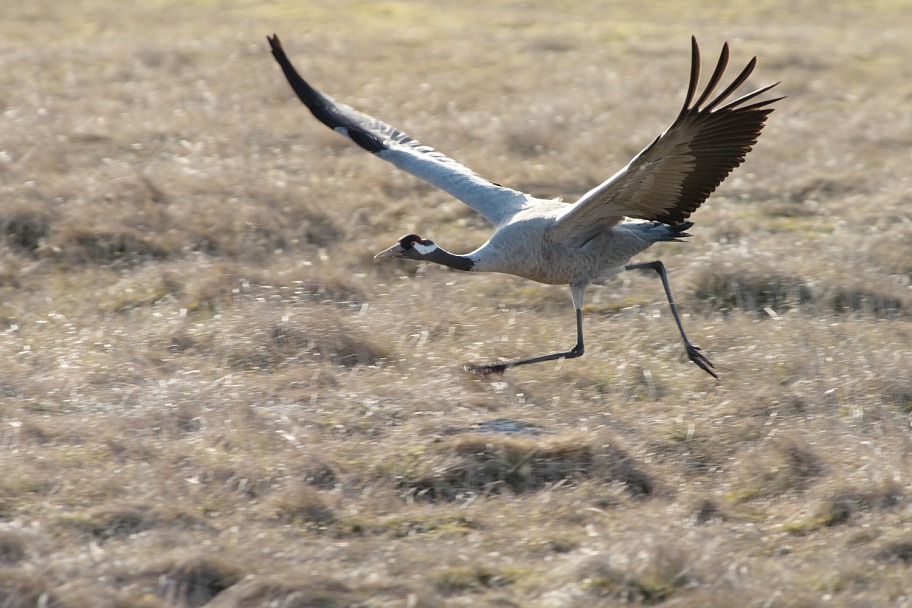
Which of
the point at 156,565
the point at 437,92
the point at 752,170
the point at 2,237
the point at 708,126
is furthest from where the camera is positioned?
the point at 437,92

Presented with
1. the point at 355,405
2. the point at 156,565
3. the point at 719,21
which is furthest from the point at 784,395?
the point at 719,21

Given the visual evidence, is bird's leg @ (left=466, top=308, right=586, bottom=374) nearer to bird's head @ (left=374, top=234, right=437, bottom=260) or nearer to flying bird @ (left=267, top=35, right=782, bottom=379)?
flying bird @ (left=267, top=35, right=782, bottom=379)

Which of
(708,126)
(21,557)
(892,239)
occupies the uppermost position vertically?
(708,126)

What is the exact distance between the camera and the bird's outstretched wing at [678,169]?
5109 mm

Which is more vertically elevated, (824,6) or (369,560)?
(824,6)

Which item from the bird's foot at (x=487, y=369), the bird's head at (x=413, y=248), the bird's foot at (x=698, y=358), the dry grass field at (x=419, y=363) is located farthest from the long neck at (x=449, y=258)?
the bird's foot at (x=698, y=358)

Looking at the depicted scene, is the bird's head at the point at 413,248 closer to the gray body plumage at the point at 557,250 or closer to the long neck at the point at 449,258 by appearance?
the long neck at the point at 449,258

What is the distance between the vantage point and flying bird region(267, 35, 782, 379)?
5.27 m

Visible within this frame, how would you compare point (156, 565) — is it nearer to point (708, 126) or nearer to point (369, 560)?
point (369, 560)

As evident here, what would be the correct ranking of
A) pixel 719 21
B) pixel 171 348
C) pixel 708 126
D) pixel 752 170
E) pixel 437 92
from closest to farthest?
1. pixel 708 126
2. pixel 171 348
3. pixel 752 170
4. pixel 437 92
5. pixel 719 21

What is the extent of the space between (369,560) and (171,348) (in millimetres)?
2335

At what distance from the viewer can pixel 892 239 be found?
7430 millimetres

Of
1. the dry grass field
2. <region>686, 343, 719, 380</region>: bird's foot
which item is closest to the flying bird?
<region>686, 343, 719, 380</region>: bird's foot

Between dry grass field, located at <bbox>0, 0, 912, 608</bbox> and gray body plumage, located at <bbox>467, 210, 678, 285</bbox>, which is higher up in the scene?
gray body plumage, located at <bbox>467, 210, 678, 285</bbox>
